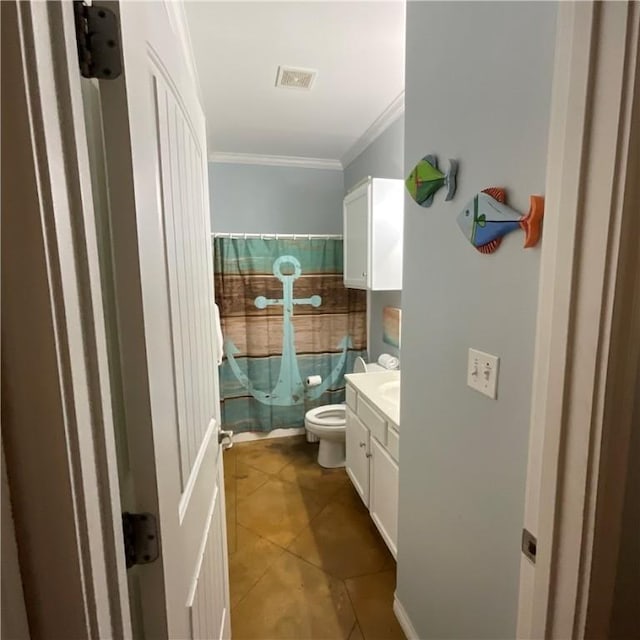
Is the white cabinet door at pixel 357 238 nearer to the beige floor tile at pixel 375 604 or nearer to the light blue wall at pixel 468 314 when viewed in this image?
the light blue wall at pixel 468 314

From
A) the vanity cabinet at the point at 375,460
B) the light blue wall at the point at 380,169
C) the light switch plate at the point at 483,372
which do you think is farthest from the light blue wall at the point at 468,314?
the light blue wall at the point at 380,169

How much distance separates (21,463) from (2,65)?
A: 18.0 inches

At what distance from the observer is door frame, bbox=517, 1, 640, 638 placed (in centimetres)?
58

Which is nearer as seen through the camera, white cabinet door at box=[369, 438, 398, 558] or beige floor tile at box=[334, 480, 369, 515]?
white cabinet door at box=[369, 438, 398, 558]

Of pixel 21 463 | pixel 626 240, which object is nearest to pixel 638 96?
pixel 626 240

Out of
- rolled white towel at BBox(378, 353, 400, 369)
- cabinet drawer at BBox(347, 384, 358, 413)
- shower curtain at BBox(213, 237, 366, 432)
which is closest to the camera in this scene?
cabinet drawer at BBox(347, 384, 358, 413)

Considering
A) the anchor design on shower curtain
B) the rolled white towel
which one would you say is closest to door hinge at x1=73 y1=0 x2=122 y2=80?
the rolled white towel

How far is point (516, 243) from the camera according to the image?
866 millimetres

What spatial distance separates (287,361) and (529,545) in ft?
8.23

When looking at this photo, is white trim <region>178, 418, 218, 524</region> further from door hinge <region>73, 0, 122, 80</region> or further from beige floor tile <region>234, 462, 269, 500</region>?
beige floor tile <region>234, 462, 269, 500</region>

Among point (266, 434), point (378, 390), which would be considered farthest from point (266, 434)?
point (378, 390)

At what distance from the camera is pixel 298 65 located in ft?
6.01

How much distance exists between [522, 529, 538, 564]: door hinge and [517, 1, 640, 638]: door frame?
0.03 m

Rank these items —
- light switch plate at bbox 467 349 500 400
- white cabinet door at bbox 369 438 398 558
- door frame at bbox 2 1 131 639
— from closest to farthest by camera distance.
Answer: door frame at bbox 2 1 131 639 < light switch plate at bbox 467 349 500 400 < white cabinet door at bbox 369 438 398 558
